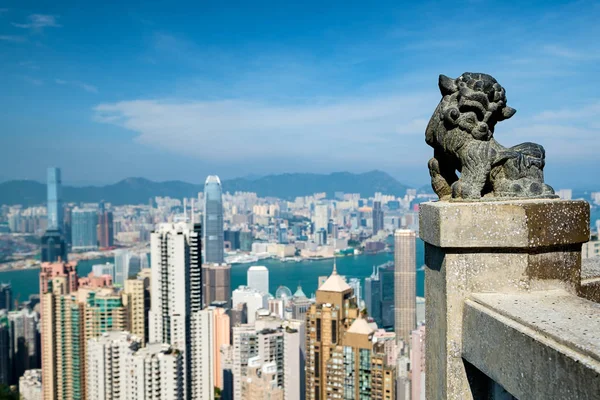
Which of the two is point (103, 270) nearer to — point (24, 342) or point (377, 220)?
point (24, 342)

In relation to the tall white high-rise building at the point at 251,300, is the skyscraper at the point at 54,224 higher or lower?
higher

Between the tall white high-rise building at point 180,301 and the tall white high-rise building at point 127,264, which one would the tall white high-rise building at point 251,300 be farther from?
the tall white high-rise building at point 127,264

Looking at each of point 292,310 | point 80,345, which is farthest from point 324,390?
point 292,310

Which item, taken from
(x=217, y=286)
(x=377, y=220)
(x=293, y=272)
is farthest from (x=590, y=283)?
(x=377, y=220)

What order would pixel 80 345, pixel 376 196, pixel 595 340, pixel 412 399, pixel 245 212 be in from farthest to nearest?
1. pixel 376 196
2. pixel 245 212
3. pixel 80 345
4. pixel 412 399
5. pixel 595 340

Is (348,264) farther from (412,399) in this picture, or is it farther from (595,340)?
(595,340)

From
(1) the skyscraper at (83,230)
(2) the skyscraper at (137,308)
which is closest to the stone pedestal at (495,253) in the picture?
(2) the skyscraper at (137,308)

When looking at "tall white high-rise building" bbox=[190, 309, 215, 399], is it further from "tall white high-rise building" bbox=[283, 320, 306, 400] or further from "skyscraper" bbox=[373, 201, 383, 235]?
"skyscraper" bbox=[373, 201, 383, 235]
